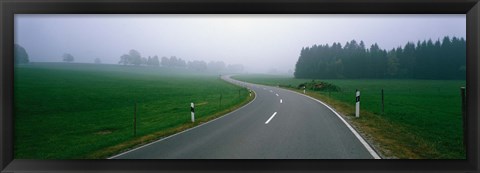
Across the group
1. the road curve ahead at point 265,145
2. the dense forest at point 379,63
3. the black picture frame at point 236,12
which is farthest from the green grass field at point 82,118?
the dense forest at point 379,63

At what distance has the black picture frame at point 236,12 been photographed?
10.8 feet

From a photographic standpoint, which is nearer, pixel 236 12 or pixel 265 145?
pixel 236 12

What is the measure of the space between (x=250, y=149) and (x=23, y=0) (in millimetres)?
4389

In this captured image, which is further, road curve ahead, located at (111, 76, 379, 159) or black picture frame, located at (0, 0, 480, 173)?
road curve ahead, located at (111, 76, 379, 159)

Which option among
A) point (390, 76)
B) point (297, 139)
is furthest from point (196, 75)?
point (297, 139)

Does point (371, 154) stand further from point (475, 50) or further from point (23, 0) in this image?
point (23, 0)

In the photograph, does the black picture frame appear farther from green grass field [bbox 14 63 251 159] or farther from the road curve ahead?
the road curve ahead

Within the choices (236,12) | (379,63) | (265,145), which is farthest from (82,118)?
(379,63)

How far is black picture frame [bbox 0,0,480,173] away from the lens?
10.8 feet

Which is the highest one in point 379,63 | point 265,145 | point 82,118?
point 379,63

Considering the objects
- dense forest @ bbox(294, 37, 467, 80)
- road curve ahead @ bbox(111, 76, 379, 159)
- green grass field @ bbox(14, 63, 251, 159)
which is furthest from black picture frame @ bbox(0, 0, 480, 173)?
dense forest @ bbox(294, 37, 467, 80)

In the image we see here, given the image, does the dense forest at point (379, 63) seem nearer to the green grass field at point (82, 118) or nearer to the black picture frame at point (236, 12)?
the green grass field at point (82, 118)

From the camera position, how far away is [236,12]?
3.52 meters

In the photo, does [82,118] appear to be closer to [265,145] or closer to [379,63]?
[265,145]
